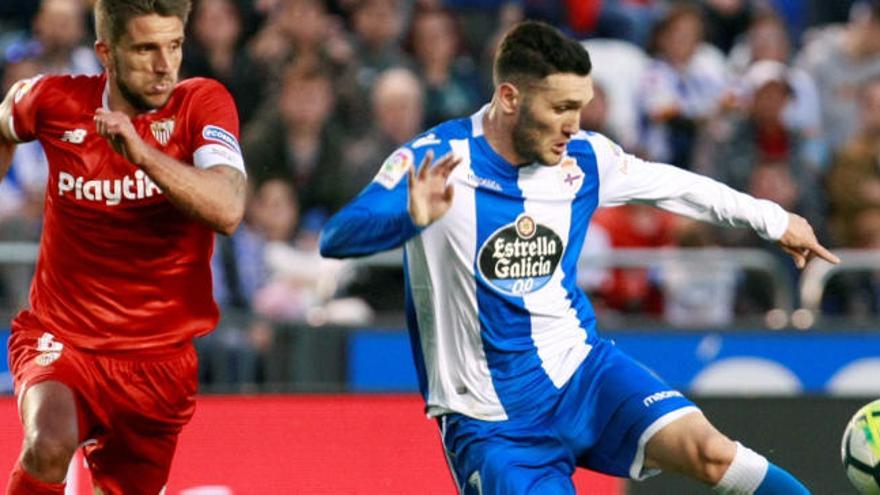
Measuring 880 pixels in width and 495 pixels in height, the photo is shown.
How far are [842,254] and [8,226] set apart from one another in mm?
5075

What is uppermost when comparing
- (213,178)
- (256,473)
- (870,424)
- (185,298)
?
(213,178)

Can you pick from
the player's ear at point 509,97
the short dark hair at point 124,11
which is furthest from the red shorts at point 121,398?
the player's ear at point 509,97

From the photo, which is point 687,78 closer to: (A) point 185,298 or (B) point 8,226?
(B) point 8,226

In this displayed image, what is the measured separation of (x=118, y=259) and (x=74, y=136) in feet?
1.46

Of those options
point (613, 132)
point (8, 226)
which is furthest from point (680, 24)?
point (8, 226)

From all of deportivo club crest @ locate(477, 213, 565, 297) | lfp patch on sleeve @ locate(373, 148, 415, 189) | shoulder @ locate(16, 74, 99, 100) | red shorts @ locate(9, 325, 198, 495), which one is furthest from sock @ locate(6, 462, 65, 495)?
deportivo club crest @ locate(477, 213, 565, 297)

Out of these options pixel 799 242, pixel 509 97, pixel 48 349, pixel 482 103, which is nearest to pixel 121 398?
pixel 48 349

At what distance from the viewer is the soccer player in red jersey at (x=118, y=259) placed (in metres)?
6.11

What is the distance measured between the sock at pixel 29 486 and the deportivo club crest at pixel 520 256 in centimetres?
159

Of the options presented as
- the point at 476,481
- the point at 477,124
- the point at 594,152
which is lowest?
the point at 476,481

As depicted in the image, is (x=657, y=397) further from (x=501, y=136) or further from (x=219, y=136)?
(x=219, y=136)

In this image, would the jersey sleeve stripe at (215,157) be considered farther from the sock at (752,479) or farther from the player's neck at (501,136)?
the sock at (752,479)

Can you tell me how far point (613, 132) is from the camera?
12.2m

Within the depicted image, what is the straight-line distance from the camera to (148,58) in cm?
609
